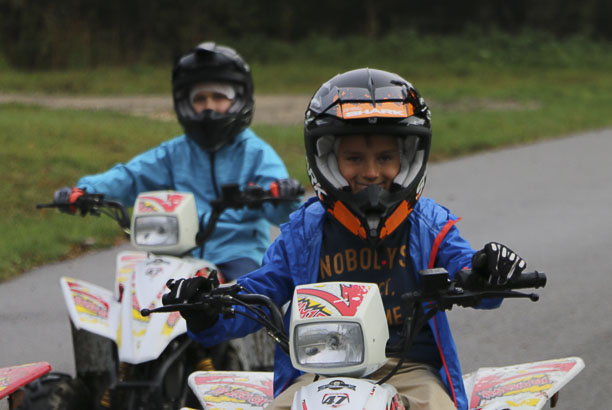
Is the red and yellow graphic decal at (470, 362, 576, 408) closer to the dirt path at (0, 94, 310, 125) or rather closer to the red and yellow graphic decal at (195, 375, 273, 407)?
the red and yellow graphic decal at (195, 375, 273, 407)

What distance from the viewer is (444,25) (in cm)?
3372

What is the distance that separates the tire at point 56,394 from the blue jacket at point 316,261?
143 centimetres

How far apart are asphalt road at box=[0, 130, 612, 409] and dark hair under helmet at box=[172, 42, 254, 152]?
67.7 inches

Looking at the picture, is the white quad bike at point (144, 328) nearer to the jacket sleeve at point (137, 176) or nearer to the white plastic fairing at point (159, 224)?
the white plastic fairing at point (159, 224)

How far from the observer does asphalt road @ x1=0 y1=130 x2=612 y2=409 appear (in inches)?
259

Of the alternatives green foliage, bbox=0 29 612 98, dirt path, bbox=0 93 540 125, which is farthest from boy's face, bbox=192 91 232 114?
green foliage, bbox=0 29 612 98

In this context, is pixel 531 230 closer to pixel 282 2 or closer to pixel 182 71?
pixel 182 71

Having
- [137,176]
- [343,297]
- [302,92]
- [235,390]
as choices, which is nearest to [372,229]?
[343,297]

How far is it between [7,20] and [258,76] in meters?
6.31

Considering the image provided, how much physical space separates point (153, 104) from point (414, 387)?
16502 mm

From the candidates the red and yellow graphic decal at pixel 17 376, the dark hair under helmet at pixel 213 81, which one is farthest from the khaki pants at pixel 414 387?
the dark hair under helmet at pixel 213 81

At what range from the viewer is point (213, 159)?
6.09 meters

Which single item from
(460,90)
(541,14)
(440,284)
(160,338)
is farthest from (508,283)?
(541,14)

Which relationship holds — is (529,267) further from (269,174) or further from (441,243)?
(441,243)
